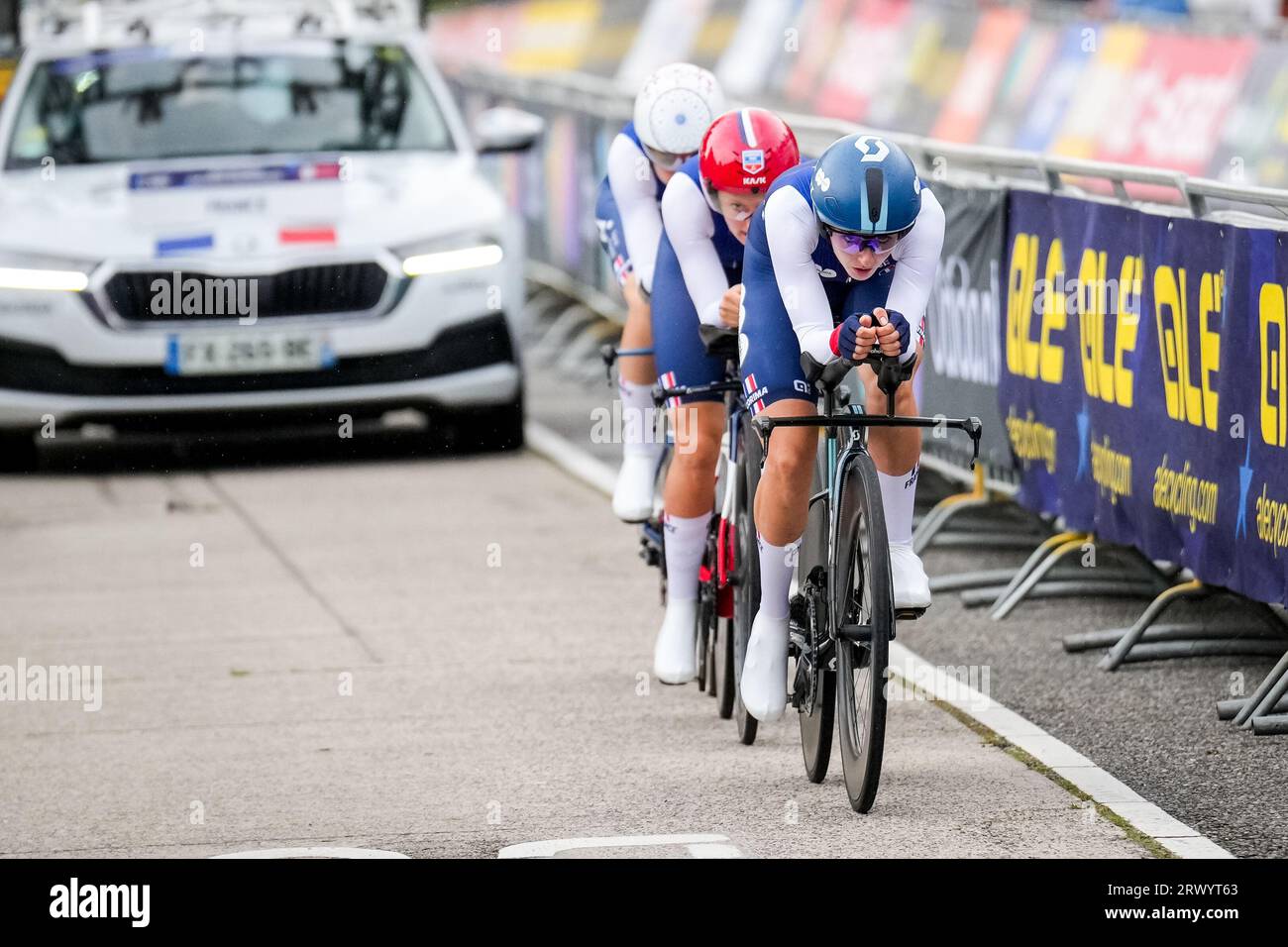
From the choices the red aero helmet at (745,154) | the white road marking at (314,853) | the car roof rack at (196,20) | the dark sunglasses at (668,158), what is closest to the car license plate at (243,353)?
the car roof rack at (196,20)

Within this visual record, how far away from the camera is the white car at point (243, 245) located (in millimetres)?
12914

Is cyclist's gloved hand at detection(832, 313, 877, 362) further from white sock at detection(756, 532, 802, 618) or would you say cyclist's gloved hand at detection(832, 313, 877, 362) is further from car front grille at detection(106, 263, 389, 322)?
car front grille at detection(106, 263, 389, 322)

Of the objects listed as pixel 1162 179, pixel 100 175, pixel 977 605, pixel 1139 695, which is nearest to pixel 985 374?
pixel 977 605

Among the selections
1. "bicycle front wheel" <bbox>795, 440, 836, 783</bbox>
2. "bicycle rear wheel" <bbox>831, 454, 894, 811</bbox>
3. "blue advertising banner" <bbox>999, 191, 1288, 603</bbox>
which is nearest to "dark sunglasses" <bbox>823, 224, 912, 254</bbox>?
"bicycle rear wheel" <bbox>831, 454, 894, 811</bbox>

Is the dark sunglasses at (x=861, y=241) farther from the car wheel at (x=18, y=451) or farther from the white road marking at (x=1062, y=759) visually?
the car wheel at (x=18, y=451)

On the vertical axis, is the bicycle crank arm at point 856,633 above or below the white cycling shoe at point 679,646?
above

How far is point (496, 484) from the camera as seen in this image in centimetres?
1288

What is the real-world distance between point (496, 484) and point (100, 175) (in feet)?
8.91

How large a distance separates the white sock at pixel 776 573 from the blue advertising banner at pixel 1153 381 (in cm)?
165

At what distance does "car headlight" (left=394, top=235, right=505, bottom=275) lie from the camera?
13.2 m

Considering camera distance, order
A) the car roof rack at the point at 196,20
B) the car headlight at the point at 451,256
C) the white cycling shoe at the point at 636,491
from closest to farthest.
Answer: the white cycling shoe at the point at 636,491 → the car headlight at the point at 451,256 → the car roof rack at the point at 196,20

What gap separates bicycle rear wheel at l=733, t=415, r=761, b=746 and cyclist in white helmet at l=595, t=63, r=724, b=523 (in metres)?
0.98

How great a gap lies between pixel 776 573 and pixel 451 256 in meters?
6.51
